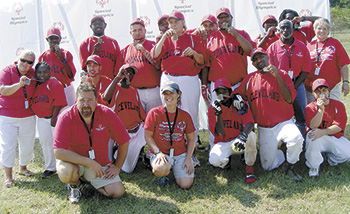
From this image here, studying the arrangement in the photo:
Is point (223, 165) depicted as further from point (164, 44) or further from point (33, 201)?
point (33, 201)

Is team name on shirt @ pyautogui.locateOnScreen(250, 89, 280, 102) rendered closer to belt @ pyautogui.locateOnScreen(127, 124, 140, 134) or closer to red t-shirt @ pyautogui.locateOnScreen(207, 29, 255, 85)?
red t-shirt @ pyautogui.locateOnScreen(207, 29, 255, 85)

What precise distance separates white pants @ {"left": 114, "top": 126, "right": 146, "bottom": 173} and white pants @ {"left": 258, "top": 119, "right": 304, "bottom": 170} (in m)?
2.01

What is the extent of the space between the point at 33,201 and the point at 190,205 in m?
2.23

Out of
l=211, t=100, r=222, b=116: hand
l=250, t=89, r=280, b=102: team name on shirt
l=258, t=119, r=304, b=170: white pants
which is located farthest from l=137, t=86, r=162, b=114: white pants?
l=258, t=119, r=304, b=170: white pants

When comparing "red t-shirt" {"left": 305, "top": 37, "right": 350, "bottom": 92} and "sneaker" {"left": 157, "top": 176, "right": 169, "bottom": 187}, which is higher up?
"red t-shirt" {"left": 305, "top": 37, "right": 350, "bottom": 92}

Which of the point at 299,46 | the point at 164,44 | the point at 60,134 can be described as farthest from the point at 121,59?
the point at 299,46

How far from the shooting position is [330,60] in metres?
5.30

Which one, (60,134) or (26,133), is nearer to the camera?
(60,134)

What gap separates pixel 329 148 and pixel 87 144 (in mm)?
3653

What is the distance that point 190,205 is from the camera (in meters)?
3.80

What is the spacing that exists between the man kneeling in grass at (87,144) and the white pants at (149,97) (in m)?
1.52

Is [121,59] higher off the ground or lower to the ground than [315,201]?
higher

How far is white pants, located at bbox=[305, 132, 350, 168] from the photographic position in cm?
439

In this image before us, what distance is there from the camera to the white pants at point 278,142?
427cm
